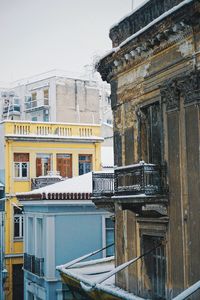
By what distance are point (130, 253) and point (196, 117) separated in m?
4.57

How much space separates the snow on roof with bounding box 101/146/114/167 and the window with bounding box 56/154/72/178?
2972 millimetres

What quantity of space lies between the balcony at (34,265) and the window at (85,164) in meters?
8.53

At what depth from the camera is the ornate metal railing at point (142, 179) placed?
1105 cm

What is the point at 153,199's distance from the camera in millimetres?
11062

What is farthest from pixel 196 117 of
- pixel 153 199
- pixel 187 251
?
pixel 187 251

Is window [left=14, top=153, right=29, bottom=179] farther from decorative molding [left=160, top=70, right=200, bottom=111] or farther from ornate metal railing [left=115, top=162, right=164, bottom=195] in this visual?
decorative molding [left=160, top=70, right=200, bottom=111]

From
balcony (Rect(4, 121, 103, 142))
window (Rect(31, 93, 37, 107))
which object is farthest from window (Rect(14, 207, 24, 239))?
window (Rect(31, 93, 37, 107))

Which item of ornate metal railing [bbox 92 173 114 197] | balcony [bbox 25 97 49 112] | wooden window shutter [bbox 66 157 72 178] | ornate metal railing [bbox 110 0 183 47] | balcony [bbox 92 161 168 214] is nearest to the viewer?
balcony [bbox 92 161 168 214]

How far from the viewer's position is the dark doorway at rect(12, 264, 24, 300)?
1059 inches

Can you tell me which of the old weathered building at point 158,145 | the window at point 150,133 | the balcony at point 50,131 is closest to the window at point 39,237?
the old weathered building at point 158,145

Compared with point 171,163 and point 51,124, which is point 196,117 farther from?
point 51,124

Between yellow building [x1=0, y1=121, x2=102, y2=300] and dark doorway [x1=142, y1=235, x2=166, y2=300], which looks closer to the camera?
dark doorway [x1=142, y1=235, x2=166, y2=300]

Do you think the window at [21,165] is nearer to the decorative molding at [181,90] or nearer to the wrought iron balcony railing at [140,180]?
the wrought iron balcony railing at [140,180]

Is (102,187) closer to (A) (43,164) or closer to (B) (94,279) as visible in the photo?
(B) (94,279)
